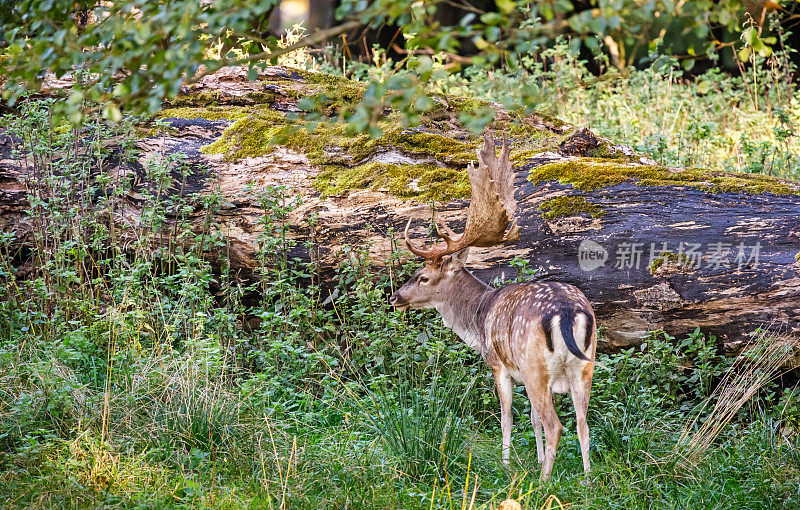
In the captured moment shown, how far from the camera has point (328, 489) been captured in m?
4.11

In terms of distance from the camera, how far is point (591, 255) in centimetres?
574

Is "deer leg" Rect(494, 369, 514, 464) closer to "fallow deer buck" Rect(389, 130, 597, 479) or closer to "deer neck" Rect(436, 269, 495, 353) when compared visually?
"fallow deer buck" Rect(389, 130, 597, 479)

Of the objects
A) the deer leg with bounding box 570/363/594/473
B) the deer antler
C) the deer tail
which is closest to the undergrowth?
the deer leg with bounding box 570/363/594/473

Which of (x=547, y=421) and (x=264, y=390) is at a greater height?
(x=547, y=421)

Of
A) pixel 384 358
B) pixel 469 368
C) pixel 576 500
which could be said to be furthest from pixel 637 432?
pixel 384 358

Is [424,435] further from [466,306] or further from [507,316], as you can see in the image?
[466,306]

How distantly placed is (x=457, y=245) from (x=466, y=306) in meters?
0.44

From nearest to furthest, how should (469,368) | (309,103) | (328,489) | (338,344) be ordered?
(309,103) < (328,489) < (469,368) < (338,344)

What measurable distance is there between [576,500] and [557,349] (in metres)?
0.81

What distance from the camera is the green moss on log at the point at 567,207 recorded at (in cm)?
590

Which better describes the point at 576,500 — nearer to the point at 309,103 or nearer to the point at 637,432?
the point at 637,432

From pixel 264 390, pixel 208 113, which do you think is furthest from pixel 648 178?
pixel 208 113

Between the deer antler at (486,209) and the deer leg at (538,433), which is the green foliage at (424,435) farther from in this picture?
the deer antler at (486,209)

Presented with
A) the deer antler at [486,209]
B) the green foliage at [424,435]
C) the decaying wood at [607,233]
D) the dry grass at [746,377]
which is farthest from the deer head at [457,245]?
the dry grass at [746,377]
